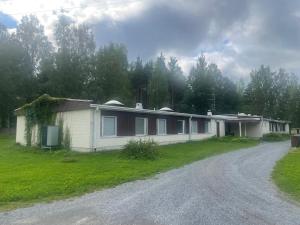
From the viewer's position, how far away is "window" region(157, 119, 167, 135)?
22.0 metres

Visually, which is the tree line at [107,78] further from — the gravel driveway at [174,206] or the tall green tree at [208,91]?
the gravel driveway at [174,206]

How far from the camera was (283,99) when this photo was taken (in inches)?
2226

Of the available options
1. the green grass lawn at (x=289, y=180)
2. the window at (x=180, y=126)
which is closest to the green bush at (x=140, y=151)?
→ the green grass lawn at (x=289, y=180)

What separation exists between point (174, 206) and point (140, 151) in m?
8.16

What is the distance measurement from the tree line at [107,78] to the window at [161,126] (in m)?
20.7

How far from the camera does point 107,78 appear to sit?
43.4 metres

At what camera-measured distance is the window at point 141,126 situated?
65.5 feet

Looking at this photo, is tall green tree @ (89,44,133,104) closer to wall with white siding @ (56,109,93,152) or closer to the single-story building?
the single-story building

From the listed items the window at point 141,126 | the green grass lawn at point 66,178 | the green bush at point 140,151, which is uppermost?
the window at point 141,126

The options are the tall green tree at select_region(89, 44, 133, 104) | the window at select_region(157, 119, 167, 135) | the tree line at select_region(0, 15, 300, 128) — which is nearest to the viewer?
the window at select_region(157, 119, 167, 135)

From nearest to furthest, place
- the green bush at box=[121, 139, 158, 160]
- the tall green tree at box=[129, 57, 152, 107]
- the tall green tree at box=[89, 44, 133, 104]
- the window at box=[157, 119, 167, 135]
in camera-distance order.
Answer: the green bush at box=[121, 139, 158, 160], the window at box=[157, 119, 167, 135], the tall green tree at box=[89, 44, 133, 104], the tall green tree at box=[129, 57, 152, 107]

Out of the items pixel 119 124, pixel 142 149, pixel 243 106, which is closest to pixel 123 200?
pixel 142 149

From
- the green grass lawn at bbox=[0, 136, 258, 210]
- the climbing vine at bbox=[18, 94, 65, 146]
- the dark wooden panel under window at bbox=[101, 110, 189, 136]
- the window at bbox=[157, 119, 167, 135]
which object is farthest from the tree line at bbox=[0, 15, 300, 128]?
the green grass lawn at bbox=[0, 136, 258, 210]

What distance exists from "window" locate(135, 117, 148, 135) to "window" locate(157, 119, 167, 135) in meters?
1.57
